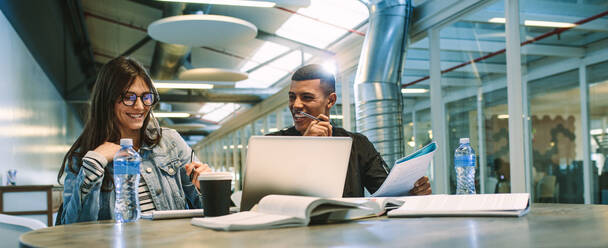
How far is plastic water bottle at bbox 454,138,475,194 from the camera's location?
211cm

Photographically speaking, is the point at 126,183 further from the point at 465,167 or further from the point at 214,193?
the point at 465,167

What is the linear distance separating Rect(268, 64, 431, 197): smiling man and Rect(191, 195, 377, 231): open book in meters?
1.05

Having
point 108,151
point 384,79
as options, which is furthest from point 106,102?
point 384,79

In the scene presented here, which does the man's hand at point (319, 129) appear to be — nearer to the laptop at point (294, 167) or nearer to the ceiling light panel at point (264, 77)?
the laptop at point (294, 167)

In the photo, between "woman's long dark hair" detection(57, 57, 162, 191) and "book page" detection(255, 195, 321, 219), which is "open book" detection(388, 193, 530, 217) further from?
"woman's long dark hair" detection(57, 57, 162, 191)

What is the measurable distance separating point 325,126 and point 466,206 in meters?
1.04

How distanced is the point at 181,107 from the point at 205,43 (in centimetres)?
945

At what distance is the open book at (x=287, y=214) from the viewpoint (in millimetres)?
1171

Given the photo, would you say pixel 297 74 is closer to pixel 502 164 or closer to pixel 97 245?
pixel 97 245

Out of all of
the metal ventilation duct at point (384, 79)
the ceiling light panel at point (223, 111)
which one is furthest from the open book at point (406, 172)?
the ceiling light panel at point (223, 111)

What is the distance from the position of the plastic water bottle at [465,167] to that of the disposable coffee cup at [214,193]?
1.04 m

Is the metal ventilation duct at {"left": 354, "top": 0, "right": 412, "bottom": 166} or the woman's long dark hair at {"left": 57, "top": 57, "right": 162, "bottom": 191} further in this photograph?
the metal ventilation duct at {"left": 354, "top": 0, "right": 412, "bottom": 166}

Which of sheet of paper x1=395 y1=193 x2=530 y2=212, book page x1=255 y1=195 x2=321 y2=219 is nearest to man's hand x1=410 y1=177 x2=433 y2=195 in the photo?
sheet of paper x1=395 y1=193 x2=530 y2=212

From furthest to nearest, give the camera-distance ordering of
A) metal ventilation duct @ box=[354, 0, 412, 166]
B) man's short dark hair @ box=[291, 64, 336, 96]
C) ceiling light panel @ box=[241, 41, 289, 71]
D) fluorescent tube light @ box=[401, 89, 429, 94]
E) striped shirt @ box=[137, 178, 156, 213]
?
ceiling light panel @ box=[241, 41, 289, 71] < fluorescent tube light @ box=[401, 89, 429, 94] < metal ventilation duct @ box=[354, 0, 412, 166] < man's short dark hair @ box=[291, 64, 336, 96] < striped shirt @ box=[137, 178, 156, 213]
